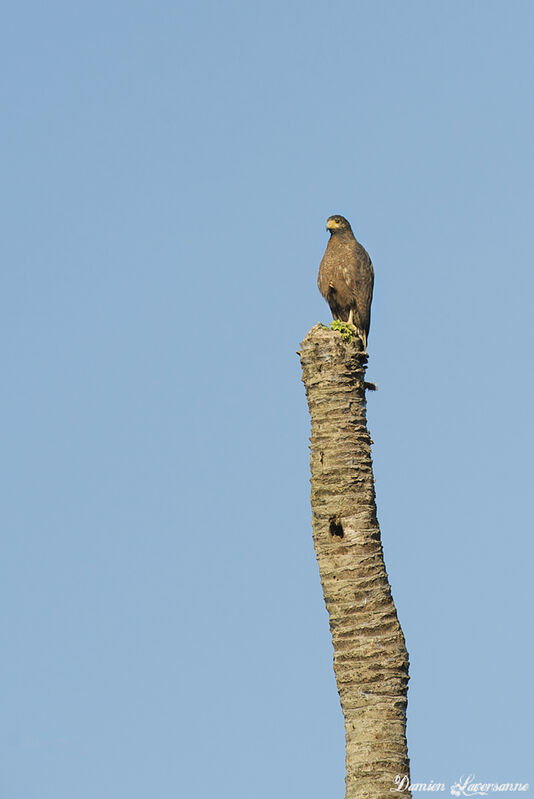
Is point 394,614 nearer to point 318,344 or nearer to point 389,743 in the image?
point 389,743

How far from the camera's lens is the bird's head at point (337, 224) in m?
18.2

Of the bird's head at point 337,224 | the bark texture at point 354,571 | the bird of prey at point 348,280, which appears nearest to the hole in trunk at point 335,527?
the bark texture at point 354,571

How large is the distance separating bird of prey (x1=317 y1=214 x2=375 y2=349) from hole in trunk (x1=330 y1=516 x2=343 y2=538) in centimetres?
388

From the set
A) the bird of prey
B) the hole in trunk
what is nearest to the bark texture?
the hole in trunk

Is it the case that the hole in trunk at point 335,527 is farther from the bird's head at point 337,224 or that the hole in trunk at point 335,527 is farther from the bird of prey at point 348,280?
the bird's head at point 337,224

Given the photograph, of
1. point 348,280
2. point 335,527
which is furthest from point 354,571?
point 348,280

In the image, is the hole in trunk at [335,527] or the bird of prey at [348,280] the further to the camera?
the bird of prey at [348,280]

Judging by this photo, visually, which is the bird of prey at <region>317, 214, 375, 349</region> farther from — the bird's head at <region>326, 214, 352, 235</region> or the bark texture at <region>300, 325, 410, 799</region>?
the bark texture at <region>300, 325, 410, 799</region>

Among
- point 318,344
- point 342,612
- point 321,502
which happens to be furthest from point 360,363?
point 342,612

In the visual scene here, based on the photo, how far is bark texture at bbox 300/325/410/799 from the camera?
43.3ft

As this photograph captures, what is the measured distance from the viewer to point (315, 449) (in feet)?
46.2

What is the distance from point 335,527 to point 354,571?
1.82 ft

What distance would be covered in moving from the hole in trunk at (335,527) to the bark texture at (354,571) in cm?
1

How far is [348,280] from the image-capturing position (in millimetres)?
17484
